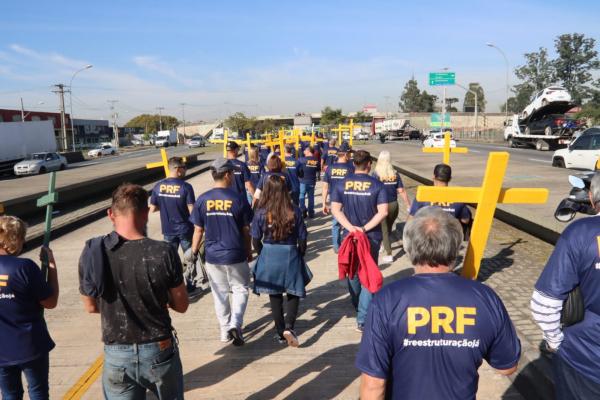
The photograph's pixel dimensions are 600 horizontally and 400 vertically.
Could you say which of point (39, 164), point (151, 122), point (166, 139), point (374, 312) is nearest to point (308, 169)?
point (374, 312)

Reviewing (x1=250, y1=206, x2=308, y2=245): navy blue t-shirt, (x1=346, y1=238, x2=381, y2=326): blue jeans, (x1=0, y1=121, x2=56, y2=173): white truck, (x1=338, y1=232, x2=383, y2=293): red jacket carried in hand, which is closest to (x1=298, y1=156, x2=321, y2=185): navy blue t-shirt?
(x1=346, y1=238, x2=381, y2=326): blue jeans

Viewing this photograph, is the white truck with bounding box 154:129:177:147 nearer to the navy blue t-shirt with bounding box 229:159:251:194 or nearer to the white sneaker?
the navy blue t-shirt with bounding box 229:159:251:194

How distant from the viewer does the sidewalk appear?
3.97 meters

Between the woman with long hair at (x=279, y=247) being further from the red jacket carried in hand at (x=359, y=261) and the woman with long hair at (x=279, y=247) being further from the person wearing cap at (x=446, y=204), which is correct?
the person wearing cap at (x=446, y=204)

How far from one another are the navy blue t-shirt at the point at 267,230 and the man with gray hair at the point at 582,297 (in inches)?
101

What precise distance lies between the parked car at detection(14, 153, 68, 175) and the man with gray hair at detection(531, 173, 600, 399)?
32.7m

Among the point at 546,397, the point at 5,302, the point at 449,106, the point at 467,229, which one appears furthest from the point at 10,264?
the point at 449,106

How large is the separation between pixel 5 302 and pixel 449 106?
137616mm

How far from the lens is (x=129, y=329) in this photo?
8.63ft

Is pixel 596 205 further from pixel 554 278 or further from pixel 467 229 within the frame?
pixel 467 229

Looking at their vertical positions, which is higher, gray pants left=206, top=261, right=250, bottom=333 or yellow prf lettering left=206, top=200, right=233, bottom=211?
yellow prf lettering left=206, top=200, right=233, bottom=211

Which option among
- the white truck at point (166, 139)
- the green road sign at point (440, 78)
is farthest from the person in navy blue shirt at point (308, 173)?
the white truck at point (166, 139)

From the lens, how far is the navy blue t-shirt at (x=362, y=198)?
5.04 metres

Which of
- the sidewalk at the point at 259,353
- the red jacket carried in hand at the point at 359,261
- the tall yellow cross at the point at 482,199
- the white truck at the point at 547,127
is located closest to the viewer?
the tall yellow cross at the point at 482,199
